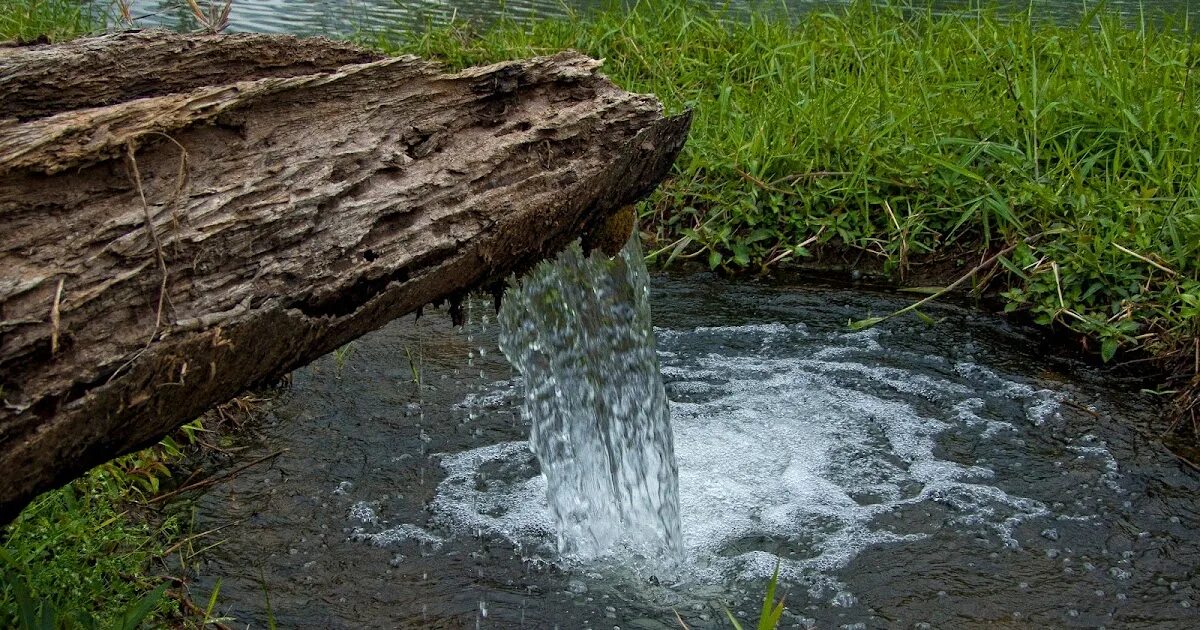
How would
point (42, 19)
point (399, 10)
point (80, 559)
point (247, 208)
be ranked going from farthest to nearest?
point (399, 10) < point (42, 19) < point (80, 559) < point (247, 208)

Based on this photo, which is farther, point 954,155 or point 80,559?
point 954,155

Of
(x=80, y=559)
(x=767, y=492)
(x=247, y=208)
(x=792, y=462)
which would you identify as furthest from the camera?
(x=792, y=462)

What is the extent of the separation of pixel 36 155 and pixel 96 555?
1021 millimetres

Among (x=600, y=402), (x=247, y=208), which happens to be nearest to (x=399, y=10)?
(x=600, y=402)

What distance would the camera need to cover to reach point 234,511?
306 cm

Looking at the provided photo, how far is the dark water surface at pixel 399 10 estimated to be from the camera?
6.26m

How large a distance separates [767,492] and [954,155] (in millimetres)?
1763

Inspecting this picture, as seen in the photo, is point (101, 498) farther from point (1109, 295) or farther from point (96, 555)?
point (1109, 295)

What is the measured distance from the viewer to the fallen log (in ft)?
5.67

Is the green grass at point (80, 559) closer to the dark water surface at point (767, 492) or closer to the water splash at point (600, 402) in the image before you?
the dark water surface at point (767, 492)

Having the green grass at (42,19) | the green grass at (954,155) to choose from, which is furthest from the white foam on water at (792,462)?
the green grass at (42,19)

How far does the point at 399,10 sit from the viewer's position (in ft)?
21.4

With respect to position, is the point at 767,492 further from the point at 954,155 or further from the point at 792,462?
the point at 954,155

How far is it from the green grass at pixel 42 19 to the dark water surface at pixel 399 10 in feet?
2.25
